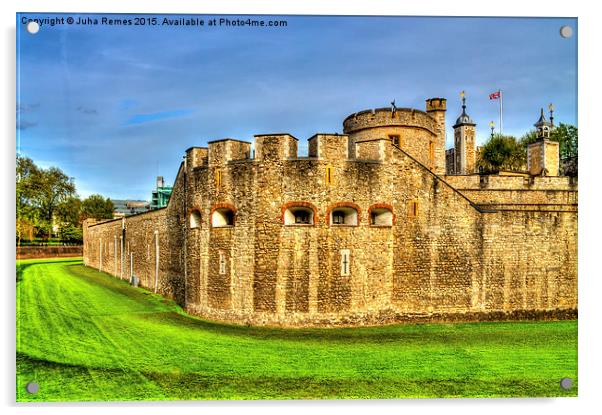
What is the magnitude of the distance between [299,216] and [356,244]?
1.90 m

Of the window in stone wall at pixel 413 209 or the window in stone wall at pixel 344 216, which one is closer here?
the window in stone wall at pixel 344 216

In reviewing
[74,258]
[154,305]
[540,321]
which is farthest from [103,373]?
[74,258]

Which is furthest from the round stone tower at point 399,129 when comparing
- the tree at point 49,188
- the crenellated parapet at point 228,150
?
the tree at point 49,188

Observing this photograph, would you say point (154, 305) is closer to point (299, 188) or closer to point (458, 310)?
point (299, 188)

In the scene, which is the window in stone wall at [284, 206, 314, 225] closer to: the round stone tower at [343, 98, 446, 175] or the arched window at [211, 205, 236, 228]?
the arched window at [211, 205, 236, 228]

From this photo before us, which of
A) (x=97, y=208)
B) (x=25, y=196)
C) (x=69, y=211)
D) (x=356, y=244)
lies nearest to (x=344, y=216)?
Answer: (x=356, y=244)

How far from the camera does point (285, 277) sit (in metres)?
12.0

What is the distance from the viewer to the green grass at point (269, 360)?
29.3ft

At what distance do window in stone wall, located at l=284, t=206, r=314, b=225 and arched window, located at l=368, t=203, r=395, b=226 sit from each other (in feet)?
5.75

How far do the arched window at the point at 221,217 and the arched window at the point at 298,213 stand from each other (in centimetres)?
174

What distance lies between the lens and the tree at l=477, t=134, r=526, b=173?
107 ft

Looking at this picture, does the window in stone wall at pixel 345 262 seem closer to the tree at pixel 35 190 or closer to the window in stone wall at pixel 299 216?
the window in stone wall at pixel 299 216

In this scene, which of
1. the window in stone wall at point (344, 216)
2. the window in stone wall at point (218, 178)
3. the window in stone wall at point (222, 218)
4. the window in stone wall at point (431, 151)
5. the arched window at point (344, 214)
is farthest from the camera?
the window in stone wall at point (431, 151)

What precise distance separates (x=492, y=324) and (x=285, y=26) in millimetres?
9839
